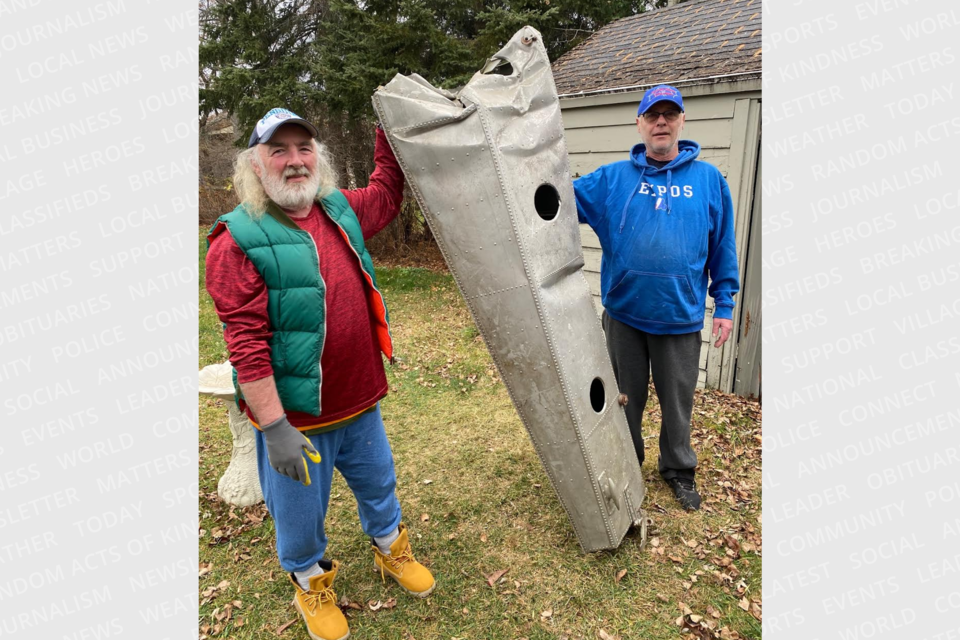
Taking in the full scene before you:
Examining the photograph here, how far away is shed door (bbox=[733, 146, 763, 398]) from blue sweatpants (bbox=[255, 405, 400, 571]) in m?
3.73

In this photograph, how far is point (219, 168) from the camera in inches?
682

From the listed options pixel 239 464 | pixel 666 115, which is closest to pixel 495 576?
pixel 239 464

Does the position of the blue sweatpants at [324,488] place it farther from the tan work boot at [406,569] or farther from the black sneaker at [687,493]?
the black sneaker at [687,493]

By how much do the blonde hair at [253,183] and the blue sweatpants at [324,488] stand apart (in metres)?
1.02

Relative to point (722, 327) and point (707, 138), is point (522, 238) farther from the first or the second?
point (707, 138)

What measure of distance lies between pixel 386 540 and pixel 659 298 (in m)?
2.03

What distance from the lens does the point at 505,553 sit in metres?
3.40

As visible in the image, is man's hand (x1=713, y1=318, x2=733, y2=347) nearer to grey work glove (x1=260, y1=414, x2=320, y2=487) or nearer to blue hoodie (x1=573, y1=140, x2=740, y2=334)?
blue hoodie (x1=573, y1=140, x2=740, y2=334)

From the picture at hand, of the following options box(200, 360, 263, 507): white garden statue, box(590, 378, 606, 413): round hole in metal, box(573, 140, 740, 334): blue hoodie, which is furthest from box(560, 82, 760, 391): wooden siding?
box(200, 360, 263, 507): white garden statue

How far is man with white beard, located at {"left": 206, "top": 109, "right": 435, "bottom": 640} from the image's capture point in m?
2.22

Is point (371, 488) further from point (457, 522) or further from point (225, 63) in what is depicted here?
point (225, 63)

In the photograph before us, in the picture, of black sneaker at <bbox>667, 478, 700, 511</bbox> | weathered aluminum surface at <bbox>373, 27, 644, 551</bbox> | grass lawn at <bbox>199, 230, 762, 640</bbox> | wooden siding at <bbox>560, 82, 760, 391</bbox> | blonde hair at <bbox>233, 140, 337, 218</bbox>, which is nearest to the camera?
blonde hair at <bbox>233, 140, 337, 218</bbox>

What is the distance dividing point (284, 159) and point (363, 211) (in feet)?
1.54

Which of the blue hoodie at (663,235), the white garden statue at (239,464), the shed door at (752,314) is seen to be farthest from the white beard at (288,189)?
the shed door at (752,314)
